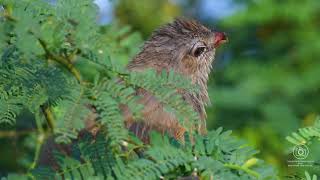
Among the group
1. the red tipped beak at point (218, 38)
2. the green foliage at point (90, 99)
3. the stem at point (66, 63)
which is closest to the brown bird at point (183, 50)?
the red tipped beak at point (218, 38)

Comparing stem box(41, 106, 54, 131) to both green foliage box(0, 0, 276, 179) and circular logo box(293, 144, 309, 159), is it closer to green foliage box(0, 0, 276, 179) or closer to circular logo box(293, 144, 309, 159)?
green foliage box(0, 0, 276, 179)

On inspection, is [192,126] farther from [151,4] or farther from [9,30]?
[151,4]

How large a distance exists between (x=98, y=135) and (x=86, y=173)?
0.16 metres

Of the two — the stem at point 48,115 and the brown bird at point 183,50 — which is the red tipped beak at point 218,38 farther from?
the stem at point 48,115

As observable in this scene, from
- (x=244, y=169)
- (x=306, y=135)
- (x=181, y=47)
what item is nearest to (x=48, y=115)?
(x=244, y=169)

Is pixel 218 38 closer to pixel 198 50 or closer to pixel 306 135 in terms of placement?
pixel 198 50

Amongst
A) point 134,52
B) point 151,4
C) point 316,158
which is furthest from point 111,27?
point 151,4

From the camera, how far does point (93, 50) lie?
3676mm

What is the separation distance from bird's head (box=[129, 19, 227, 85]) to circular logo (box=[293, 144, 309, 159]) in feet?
5.86

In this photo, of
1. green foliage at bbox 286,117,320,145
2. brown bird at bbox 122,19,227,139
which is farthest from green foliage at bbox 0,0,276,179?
brown bird at bbox 122,19,227,139

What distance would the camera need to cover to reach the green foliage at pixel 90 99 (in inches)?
138

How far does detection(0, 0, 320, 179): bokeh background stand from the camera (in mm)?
8352

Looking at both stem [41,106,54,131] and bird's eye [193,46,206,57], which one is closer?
stem [41,106,54,131]

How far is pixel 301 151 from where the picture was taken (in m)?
4.50
